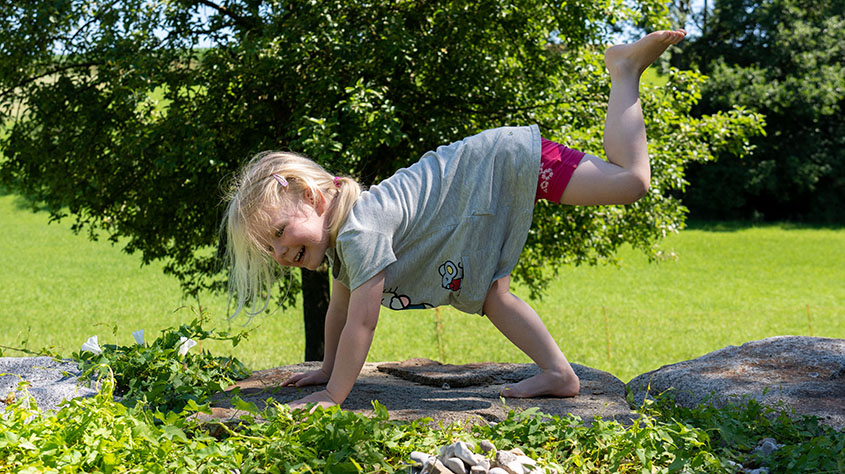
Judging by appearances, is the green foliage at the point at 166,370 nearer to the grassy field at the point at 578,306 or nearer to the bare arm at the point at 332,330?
the bare arm at the point at 332,330

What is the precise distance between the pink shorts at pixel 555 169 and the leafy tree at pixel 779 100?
2381 cm

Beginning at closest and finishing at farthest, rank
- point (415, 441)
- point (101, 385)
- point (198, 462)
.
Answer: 1. point (198, 462)
2. point (415, 441)
3. point (101, 385)

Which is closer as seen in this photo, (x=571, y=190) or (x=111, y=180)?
(x=571, y=190)

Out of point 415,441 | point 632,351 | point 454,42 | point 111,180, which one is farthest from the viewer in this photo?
point 632,351

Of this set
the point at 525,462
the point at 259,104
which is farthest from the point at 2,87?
the point at 525,462

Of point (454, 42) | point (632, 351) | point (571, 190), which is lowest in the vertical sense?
point (632, 351)

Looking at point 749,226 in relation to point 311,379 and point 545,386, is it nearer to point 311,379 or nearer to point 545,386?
point 545,386

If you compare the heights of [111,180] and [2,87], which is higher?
[2,87]

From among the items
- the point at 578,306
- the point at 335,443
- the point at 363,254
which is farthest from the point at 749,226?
the point at 335,443

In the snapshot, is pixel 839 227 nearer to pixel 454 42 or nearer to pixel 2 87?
pixel 454 42

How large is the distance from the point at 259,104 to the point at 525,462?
4.48 m

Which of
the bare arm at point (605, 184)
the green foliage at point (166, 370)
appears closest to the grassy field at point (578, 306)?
the green foliage at point (166, 370)

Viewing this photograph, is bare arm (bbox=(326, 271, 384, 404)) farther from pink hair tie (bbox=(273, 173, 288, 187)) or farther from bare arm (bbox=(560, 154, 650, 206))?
bare arm (bbox=(560, 154, 650, 206))

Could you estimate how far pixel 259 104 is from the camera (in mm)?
6180
